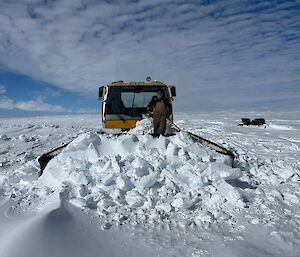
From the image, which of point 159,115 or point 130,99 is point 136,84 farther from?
point 159,115

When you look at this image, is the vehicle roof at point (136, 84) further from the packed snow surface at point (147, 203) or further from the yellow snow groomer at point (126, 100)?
the packed snow surface at point (147, 203)

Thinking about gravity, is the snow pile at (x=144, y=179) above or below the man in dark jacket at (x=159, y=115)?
below

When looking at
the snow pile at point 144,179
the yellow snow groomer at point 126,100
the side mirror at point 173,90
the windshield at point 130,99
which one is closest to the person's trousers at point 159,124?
the yellow snow groomer at point 126,100

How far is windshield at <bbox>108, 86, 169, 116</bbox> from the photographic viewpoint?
8.26 m

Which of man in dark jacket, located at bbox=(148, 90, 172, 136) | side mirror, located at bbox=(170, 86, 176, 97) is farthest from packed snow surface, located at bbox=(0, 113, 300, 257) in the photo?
side mirror, located at bbox=(170, 86, 176, 97)

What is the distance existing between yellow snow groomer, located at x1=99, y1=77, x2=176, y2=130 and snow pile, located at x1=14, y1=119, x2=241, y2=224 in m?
1.83

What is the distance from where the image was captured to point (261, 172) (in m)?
6.09

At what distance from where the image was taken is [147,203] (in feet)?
14.9

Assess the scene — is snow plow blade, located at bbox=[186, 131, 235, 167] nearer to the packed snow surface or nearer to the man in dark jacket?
the packed snow surface

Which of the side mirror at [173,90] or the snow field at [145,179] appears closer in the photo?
the snow field at [145,179]

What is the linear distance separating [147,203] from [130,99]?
422 cm

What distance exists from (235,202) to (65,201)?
2240 millimetres

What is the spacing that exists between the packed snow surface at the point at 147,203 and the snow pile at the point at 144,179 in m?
0.01

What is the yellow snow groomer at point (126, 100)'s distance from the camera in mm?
8102
